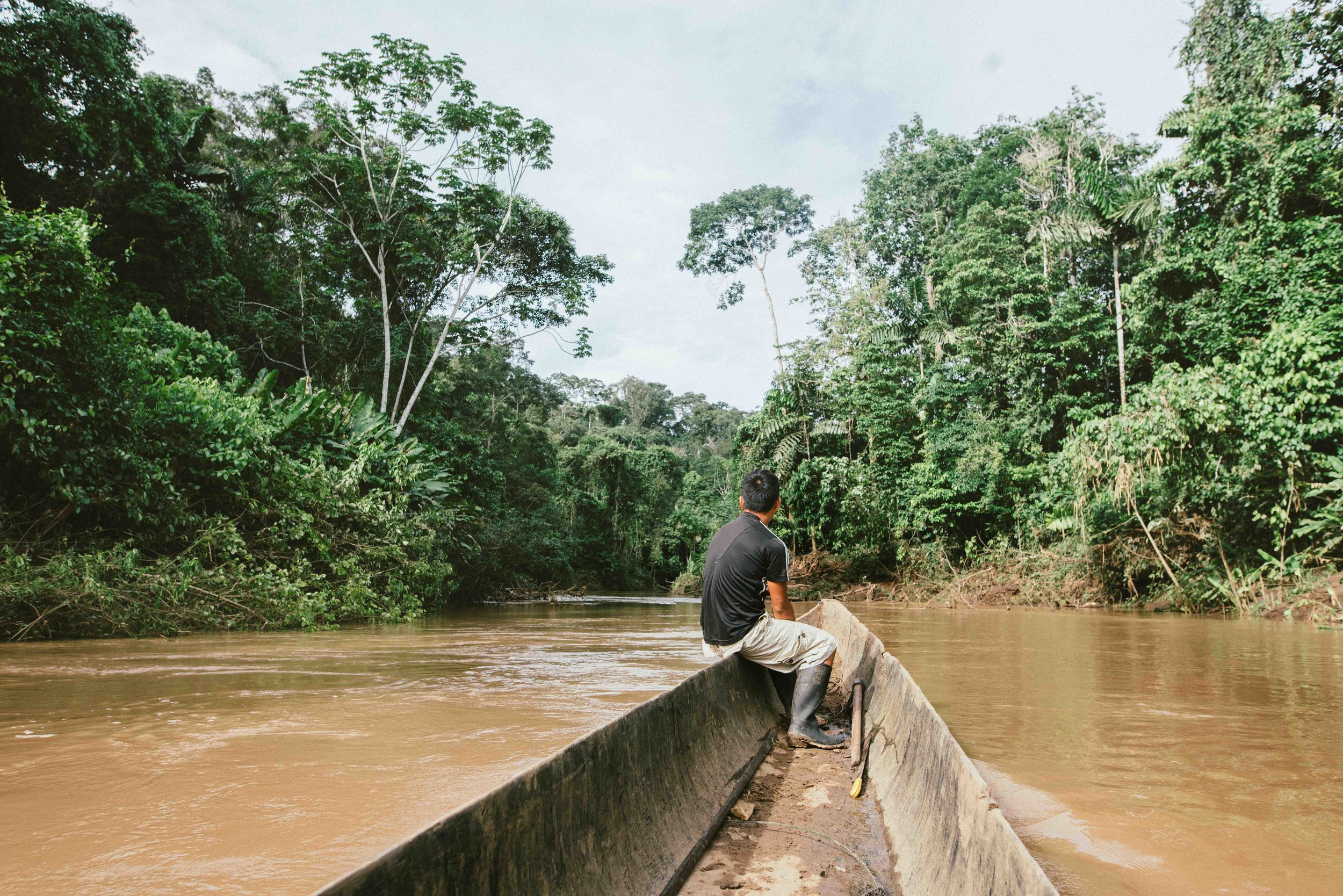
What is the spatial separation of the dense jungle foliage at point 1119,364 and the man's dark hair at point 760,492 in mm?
9865

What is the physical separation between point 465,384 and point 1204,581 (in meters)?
20.9

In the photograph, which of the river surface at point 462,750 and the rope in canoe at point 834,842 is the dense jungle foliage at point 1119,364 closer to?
the river surface at point 462,750

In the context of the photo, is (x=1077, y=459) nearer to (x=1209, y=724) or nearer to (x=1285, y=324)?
(x=1285, y=324)

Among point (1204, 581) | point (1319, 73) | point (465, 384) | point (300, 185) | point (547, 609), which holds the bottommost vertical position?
point (547, 609)

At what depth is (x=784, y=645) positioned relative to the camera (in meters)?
4.27

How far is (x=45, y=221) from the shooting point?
7.36 metres

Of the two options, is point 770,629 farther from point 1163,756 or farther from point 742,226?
point 742,226

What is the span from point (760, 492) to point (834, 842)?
2.08 meters

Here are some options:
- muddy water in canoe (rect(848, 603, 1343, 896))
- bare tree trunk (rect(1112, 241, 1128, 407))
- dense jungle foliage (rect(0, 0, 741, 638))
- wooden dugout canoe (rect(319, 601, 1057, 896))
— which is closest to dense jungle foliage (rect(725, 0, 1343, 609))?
bare tree trunk (rect(1112, 241, 1128, 407))

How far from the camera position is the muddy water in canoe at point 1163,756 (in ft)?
8.09

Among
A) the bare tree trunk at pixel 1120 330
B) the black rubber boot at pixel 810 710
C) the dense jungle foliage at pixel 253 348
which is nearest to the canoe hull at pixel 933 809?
the black rubber boot at pixel 810 710

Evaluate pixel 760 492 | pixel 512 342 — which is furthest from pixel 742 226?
pixel 760 492

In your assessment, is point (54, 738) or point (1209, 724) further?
point (1209, 724)

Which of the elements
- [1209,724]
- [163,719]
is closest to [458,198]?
[163,719]
